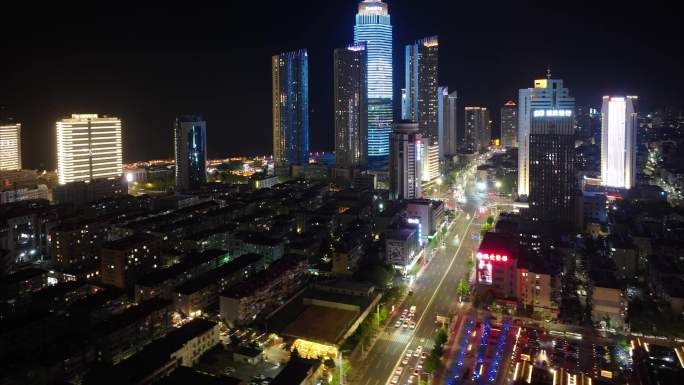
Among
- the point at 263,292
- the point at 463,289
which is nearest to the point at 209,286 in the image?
the point at 263,292

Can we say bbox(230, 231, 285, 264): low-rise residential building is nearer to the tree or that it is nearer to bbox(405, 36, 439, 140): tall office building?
the tree

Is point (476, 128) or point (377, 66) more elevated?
point (377, 66)

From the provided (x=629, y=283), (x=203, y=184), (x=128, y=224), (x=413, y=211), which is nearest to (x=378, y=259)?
(x=413, y=211)

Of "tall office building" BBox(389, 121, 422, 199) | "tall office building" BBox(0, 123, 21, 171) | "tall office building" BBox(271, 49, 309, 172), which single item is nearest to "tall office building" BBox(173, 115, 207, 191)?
"tall office building" BBox(271, 49, 309, 172)

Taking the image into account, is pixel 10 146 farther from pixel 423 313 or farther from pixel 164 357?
pixel 423 313

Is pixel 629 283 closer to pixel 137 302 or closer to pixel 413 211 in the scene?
pixel 413 211

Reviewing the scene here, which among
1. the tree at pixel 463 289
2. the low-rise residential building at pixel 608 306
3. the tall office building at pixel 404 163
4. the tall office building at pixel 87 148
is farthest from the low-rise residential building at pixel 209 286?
the tall office building at pixel 87 148

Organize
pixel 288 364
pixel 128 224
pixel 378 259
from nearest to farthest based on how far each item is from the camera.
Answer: pixel 288 364 → pixel 378 259 → pixel 128 224
